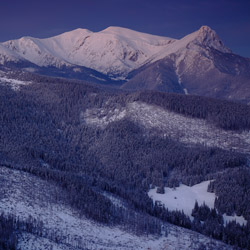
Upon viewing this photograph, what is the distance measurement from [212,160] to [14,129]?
108074 millimetres

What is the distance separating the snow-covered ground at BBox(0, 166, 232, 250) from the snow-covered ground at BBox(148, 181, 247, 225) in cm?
2735

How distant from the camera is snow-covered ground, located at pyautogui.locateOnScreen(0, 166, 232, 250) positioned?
233 ft

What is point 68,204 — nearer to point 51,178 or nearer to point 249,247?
point 51,178

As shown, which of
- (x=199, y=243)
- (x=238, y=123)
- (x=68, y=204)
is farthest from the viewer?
(x=238, y=123)

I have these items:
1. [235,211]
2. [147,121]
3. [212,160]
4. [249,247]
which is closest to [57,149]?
[147,121]

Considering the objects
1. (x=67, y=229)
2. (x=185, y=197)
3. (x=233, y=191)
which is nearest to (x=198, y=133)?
(x=185, y=197)

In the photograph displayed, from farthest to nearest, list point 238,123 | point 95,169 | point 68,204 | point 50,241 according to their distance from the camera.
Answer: point 238,123, point 95,169, point 68,204, point 50,241

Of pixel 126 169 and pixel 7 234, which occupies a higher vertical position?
pixel 7 234

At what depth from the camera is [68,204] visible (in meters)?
88.6

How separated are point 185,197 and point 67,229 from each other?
6328 centimetres

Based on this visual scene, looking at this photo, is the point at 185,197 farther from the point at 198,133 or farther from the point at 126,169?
the point at 198,133

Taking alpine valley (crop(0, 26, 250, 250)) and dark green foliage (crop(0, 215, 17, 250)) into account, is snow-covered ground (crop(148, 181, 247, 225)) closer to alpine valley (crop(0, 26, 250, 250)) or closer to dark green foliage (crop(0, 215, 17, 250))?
alpine valley (crop(0, 26, 250, 250))

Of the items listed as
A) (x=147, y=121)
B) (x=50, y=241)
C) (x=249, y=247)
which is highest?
(x=147, y=121)

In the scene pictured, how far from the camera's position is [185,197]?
126 metres
